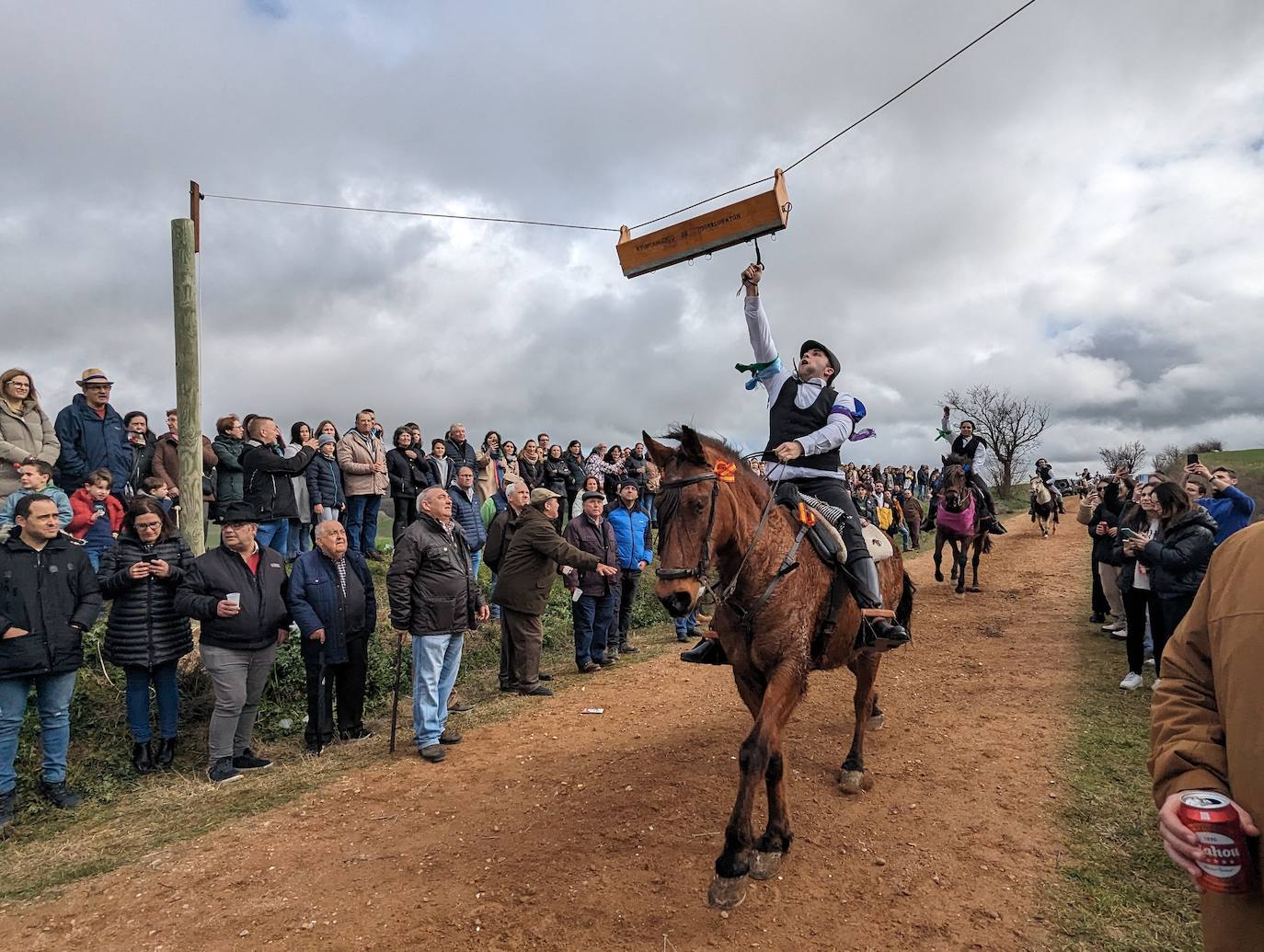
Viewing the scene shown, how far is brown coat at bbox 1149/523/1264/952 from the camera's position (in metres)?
1.63

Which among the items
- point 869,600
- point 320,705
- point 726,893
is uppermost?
point 869,600

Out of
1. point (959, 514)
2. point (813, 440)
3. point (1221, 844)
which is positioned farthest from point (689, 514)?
point (959, 514)

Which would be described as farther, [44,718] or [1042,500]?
[1042,500]

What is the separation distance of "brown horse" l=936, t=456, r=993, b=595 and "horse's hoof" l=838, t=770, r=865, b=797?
32.6 ft

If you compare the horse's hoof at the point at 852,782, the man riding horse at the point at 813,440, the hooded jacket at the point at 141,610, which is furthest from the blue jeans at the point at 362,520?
the horse's hoof at the point at 852,782

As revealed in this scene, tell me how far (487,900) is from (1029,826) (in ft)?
12.5

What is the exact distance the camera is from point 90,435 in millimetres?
8266

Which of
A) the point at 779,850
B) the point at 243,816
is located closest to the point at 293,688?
the point at 243,816

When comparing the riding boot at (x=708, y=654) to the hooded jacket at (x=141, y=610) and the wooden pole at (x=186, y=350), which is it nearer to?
the hooded jacket at (x=141, y=610)

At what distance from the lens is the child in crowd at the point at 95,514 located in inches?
297

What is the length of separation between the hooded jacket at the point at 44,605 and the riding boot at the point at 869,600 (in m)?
6.28

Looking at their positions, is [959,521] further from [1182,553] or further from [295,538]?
[295,538]

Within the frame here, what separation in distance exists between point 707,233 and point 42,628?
6.67 m

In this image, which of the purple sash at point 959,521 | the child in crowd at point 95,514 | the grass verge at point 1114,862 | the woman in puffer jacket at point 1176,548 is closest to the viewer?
the grass verge at point 1114,862
